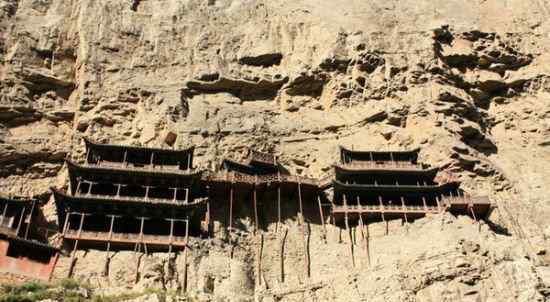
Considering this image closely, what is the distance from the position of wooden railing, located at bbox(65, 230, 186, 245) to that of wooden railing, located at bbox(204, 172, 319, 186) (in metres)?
5.16

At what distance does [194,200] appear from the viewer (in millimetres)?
36281

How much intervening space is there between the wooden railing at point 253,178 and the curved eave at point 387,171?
76.9 inches

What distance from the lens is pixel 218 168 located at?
3997cm

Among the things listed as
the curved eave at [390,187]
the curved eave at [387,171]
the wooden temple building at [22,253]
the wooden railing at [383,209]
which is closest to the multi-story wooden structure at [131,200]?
the wooden temple building at [22,253]

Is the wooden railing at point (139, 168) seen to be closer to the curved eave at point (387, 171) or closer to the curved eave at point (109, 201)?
the curved eave at point (109, 201)

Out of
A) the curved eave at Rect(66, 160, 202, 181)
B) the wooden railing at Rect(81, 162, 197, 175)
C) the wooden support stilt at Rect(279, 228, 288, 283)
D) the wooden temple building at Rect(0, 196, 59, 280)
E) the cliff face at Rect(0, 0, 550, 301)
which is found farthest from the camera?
the wooden railing at Rect(81, 162, 197, 175)

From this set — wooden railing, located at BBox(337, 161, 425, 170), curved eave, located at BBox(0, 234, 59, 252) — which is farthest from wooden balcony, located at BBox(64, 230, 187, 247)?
wooden railing, located at BBox(337, 161, 425, 170)

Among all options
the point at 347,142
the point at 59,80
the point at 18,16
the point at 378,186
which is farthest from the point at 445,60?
the point at 18,16

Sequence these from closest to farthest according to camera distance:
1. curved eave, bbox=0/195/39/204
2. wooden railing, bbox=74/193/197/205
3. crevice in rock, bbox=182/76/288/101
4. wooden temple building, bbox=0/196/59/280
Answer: wooden temple building, bbox=0/196/59/280
wooden railing, bbox=74/193/197/205
curved eave, bbox=0/195/39/204
crevice in rock, bbox=182/76/288/101

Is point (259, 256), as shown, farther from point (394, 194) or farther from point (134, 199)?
point (394, 194)

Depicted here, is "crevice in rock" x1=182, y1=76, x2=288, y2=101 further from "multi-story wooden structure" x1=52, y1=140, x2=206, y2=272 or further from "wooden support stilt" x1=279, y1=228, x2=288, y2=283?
"wooden support stilt" x1=279, y1=228, x2=288, y2=283

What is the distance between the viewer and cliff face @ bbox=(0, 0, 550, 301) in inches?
1384

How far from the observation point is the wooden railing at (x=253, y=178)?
1453 inches

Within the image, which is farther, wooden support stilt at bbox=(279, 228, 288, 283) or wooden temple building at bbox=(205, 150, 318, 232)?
→ wooden temple building at bbox=(205, 150, 318, 232)
